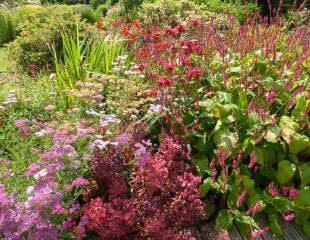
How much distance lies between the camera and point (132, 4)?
1148 centimetres

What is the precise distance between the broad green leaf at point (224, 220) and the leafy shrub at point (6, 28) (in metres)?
9.55

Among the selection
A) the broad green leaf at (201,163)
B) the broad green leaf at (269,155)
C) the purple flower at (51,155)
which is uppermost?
the purple flower at (51,155)

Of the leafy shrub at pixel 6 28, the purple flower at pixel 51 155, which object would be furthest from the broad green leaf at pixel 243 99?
the leafy shrub at pixel 6 28

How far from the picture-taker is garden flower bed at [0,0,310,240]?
Answer: 280 centimetres

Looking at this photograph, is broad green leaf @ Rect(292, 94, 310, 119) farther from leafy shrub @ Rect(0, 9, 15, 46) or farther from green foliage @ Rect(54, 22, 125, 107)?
leafy shrub @ Rect(0, 9, 15, 46)

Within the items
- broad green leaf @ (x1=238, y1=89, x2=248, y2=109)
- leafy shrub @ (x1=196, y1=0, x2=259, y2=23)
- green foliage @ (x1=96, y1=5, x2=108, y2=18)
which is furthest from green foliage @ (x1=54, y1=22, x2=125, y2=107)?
green foliage @ (x1=96, y1=5, x2=108, y2=18)

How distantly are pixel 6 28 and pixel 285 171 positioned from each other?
9.65m

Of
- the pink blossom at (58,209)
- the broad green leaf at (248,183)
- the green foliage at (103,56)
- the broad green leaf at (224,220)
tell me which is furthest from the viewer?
the green foliage at (103,56)

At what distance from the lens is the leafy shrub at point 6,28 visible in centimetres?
1138

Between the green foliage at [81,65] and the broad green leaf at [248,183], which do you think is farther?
the green foliage at [81,65]

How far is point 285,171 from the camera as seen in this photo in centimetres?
342

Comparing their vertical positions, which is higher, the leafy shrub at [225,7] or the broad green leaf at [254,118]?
the broad green leaf at [254,118]

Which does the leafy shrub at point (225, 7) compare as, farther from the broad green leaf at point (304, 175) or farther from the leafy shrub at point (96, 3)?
the broad green leaf at point (304, 175)

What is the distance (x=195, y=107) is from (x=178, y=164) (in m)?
0.64
